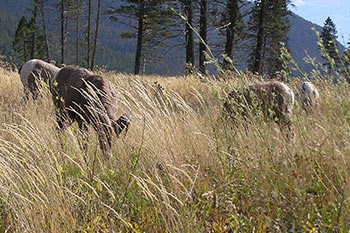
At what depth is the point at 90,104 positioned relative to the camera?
11.9 feet

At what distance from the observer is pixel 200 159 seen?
2.90m

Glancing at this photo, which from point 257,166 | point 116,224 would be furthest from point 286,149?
point 116,224

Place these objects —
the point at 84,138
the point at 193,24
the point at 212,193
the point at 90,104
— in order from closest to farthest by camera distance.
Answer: the point at 212,193 → the point at 84,138 → the point at 90,104 → the point at 193,24

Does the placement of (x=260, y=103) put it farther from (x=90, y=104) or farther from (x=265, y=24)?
(x=265, y=24)

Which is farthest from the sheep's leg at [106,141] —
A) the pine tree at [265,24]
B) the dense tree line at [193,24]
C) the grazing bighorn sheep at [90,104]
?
the pine tree at [265,24]

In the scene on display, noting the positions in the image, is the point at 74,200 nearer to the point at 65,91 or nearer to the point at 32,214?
the point at 32,214

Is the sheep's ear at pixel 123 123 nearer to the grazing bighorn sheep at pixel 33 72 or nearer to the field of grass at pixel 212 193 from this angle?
the field of grass at pixel 212 193

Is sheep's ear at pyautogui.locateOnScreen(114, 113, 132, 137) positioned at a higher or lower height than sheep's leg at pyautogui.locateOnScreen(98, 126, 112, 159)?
higher

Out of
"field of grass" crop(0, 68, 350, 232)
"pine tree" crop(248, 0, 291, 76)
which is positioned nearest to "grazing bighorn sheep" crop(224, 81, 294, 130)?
"field of grass" crop(0, 68, 350, 232)

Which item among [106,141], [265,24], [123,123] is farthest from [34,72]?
[265,24]

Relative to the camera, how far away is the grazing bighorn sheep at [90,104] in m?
3.09

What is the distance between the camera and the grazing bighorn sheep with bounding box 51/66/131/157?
10.1ft

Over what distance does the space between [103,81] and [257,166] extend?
2.44m

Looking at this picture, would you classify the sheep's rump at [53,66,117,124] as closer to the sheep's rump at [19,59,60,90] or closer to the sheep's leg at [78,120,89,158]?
the sheep's leg at [78,120,89,158]
